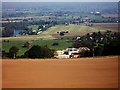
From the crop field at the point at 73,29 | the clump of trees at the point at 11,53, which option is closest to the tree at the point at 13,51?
the clump of trees at the point at 11,53

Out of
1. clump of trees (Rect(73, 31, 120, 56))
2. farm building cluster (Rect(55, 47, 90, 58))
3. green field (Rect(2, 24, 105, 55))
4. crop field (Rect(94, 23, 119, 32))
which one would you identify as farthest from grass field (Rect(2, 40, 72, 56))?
crop field (Rect(94, 23, 119, 32))

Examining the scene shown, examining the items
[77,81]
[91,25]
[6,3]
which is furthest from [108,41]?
[6,3]

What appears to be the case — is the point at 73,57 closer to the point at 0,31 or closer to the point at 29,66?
the point at 29,66

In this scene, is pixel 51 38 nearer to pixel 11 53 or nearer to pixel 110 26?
pixel 11 53

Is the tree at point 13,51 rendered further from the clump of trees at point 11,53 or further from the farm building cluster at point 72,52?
the farm building cluster at point 72,52

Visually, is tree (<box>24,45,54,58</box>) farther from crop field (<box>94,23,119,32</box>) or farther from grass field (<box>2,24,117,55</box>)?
crop field (<box>94,23,119,32</box>)

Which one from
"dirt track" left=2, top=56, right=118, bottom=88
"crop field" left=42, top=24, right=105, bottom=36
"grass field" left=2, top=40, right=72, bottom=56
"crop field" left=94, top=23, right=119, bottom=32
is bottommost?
"dirt track" left=2, top=56, right=118, bottom=88
